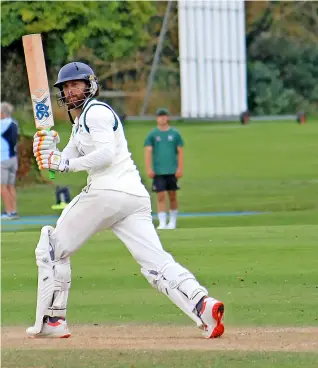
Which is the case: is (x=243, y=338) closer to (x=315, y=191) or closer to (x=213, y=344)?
(x=213, y=344)

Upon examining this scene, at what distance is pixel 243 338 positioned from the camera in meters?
8.74

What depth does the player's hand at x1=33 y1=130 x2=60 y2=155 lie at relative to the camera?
29.6 ft

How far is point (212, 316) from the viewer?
8703 mm

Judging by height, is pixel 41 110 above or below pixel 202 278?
above

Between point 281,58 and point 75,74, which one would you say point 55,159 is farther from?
point 281,58

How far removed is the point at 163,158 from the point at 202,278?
7364 mm

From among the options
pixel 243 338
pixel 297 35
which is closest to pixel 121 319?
pixel 243 338

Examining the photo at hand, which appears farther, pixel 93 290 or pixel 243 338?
pixel 93 290

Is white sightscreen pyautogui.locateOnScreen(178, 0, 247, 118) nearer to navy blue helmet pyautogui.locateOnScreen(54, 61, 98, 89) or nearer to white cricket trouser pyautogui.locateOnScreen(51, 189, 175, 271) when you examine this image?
navy blue helmet pyautogui.locateOnScreen(54, 61, 98, 89)

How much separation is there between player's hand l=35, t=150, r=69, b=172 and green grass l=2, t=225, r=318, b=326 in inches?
64.8

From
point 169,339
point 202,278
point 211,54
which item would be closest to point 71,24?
point 211,54

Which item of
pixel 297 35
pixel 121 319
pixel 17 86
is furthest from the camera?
pixel 297 35

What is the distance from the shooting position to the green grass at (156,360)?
761cm

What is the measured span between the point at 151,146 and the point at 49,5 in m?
12.3
